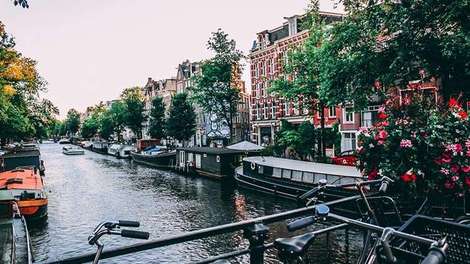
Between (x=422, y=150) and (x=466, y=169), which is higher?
(x=422, y=150)

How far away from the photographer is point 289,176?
80.6 feet

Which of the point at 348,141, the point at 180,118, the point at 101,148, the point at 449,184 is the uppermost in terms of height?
the point at 180,118

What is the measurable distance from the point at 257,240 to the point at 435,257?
56.8 inches

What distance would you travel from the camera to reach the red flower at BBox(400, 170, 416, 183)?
6.98 meters

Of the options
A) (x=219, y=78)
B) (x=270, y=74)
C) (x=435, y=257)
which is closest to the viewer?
(x=435, y=257)

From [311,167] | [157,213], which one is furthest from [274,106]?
[157,213]

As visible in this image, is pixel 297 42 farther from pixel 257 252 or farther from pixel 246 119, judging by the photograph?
pixel 257 252

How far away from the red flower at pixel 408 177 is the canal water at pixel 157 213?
2645mm

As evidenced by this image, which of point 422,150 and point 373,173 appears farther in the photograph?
point 373,173

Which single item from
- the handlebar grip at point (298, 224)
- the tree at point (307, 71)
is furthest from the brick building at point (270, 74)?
the handlebar grip at point (298, 224)

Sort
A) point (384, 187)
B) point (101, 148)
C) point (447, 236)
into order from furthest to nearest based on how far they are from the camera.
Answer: point (101, 148) < point (384, 187) < point (447, 236)

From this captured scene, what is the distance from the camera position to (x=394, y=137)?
24.9ft

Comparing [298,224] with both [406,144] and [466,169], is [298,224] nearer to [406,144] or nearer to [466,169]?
[466,169]

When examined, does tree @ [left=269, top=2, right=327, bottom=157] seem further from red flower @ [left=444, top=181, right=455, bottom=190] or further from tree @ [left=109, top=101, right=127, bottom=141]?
tree @ [left=109, top=101, right=127, bottom=141]
